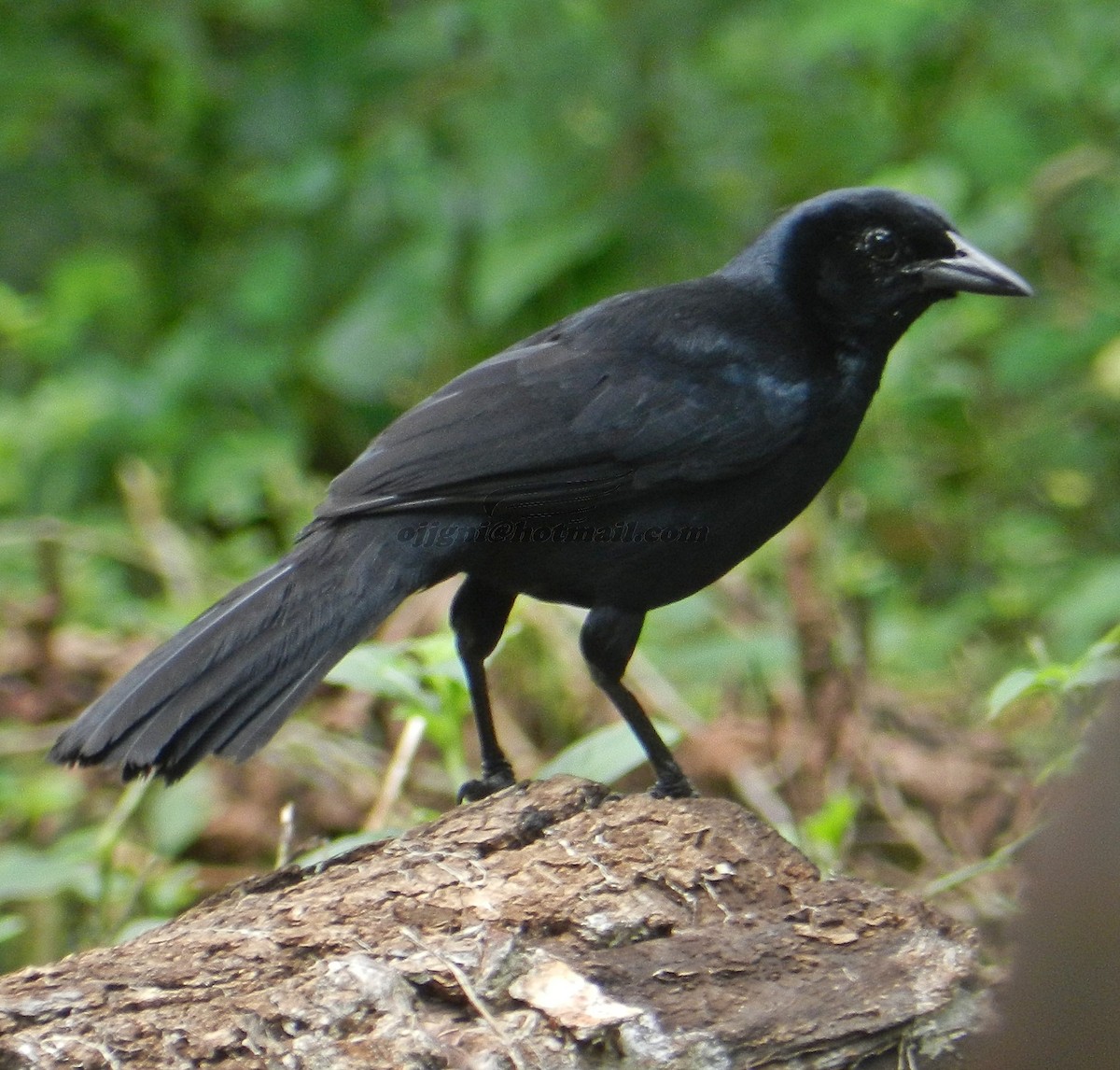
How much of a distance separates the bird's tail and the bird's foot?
570mm

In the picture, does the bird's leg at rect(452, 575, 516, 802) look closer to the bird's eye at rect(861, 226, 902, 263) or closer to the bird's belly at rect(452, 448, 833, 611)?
the bird's belly at rect(452, 448, 833, 611)

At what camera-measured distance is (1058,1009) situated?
1.39 metres

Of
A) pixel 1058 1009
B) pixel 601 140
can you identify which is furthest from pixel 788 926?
pixel 601 140

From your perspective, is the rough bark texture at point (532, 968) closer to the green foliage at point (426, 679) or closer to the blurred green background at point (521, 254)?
the green foliage at point (426, 679)

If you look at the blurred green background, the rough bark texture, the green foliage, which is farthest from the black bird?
the blurred green background

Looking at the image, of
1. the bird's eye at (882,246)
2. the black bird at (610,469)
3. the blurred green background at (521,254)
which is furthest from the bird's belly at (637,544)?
the blurred green background at (521,254)

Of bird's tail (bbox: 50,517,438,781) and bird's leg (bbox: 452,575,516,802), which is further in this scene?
bird's leg (bbox: 452,575,516,802)

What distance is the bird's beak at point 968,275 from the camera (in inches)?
141

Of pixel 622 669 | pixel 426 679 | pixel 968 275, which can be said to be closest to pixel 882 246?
pixel 968 275

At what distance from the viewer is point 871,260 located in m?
3.72

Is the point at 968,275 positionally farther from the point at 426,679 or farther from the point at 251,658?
the point at 251,658

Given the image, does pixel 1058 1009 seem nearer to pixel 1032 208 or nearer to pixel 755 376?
pixel 755 376

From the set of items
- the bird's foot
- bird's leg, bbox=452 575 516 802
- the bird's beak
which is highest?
the bird's beak

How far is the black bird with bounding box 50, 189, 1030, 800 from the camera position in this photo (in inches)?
120
